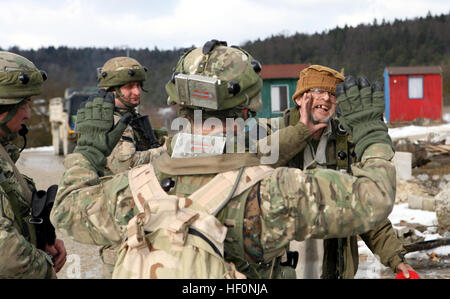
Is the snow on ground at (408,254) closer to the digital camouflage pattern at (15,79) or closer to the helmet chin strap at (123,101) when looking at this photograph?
the helmet chin strap at (123,101)

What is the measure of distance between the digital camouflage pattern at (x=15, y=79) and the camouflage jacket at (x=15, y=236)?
276 mm

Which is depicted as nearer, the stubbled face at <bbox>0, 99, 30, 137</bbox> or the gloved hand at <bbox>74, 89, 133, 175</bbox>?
the gloved hand at <bbox>74, 89, 133, 175</bbox>

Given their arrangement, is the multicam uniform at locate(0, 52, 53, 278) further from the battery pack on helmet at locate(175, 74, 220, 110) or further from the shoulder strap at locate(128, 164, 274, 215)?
the battery pack on helmet at locate(175, 74, 220, 110)

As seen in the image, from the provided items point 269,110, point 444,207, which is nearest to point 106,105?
point 444,207

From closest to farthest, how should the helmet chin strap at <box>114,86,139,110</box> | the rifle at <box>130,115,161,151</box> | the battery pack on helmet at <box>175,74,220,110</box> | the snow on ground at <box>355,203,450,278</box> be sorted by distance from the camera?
the battery pack on helmet at <box>175,74,220,110</box>
the rifle at <box>130,115,161,151</box>
the helmet chin strap at <box>114,86,139,110</box>
the snow on ground at <box>355,203,450,278</box>

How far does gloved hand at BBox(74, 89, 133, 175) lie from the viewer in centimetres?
217

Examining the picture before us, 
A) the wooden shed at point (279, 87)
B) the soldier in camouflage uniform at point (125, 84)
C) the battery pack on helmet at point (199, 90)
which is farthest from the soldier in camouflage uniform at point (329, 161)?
the wooden shed at point (279, 87)

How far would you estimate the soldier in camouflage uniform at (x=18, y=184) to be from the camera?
88.9 inches

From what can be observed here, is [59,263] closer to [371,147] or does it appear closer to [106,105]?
[106,105]

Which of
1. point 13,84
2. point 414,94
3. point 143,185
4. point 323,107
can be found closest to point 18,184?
point 13,84

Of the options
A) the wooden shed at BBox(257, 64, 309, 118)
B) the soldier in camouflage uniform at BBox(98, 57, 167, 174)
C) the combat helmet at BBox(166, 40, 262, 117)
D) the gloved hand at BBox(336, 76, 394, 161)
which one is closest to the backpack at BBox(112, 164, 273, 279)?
the combat helmet at BBox(166, 40, 262, 117)

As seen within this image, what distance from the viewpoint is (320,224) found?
1.77 meters

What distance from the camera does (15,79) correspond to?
262cm
